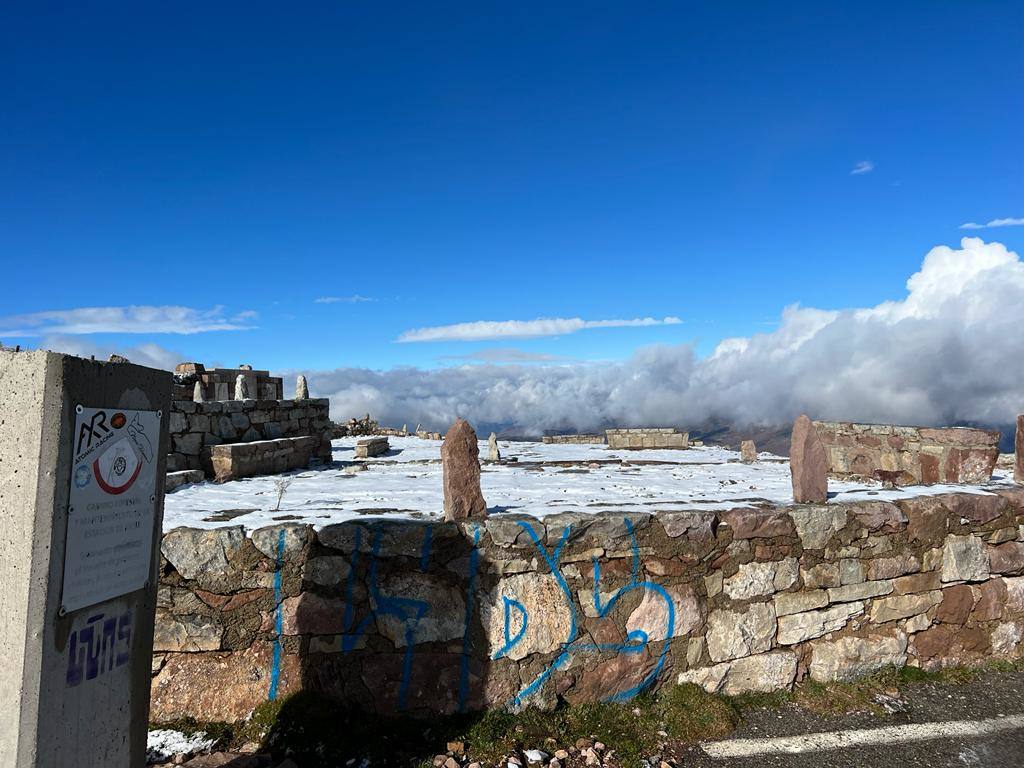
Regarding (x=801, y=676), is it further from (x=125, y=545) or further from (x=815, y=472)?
(x=125, y=545)

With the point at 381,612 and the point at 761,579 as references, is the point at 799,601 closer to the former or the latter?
the point at 761,579

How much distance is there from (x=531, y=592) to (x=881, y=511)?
3349 millimetres

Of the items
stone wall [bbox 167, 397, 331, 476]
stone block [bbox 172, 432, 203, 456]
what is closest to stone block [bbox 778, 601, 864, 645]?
stone wall [bbox 167, 397, 331, 476]

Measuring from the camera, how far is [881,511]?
18.2 feet

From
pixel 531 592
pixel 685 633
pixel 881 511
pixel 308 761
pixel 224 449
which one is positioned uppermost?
pixel 224 449

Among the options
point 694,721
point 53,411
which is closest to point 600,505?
point 694,721

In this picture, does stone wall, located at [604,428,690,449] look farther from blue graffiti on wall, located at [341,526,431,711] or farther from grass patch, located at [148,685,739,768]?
blue graffiti on wall, located at [341,526,431,711]

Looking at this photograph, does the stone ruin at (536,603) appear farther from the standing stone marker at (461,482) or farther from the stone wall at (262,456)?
the stone wall at (262,456)

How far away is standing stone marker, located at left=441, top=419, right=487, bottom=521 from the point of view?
16.3 ft

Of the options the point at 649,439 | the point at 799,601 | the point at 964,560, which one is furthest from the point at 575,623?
the point at 649,439

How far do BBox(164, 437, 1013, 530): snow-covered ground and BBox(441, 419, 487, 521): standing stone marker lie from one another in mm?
493

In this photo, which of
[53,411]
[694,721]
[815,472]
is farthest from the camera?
[815,472]

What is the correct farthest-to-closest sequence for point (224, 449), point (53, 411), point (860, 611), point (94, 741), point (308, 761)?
1. point (224, 449)
2. point (860, 611)
3. point (308, 761)
4. point (94, 741)
5. point (53, 411)

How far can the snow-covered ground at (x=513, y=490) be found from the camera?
5.52 metres
